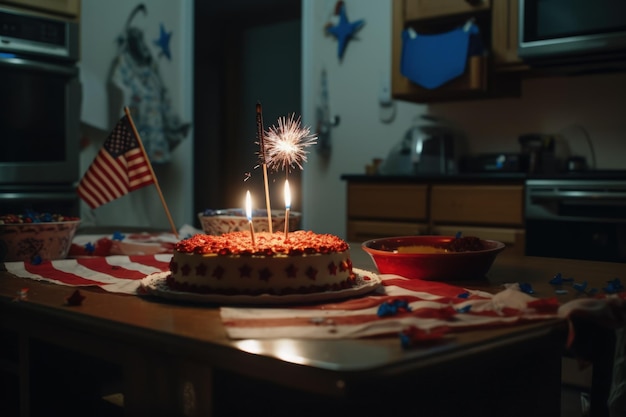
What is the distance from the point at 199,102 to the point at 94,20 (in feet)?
4.56

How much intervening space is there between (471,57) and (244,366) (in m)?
3.10

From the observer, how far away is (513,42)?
343 cm

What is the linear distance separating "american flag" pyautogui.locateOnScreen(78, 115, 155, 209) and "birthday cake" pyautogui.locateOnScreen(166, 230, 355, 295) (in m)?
0.77

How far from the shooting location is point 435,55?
3619mm

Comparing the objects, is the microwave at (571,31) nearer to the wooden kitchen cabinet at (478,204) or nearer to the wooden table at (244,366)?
the wooden kitchen cabinet at (478,204)

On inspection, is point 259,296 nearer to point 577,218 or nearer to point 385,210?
point 577,218

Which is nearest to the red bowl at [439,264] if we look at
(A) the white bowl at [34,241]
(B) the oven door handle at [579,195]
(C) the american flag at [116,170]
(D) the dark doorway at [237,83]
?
(A) the white bowl at [34,241]

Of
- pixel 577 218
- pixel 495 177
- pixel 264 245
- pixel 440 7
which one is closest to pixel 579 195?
pixel 577 218

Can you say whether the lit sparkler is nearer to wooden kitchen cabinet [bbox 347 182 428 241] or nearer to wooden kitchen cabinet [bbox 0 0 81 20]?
wooden kitchen cabinet [bbox 347 182 428 241]

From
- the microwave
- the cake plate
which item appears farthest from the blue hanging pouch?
the cake plate

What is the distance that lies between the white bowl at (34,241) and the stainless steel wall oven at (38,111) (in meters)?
1.96

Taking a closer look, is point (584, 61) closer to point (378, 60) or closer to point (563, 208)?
point (563, 208)

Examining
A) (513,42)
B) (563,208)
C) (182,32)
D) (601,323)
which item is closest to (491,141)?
(513,42)

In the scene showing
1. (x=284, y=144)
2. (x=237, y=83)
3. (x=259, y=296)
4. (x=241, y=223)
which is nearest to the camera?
(x=259, y=296)
